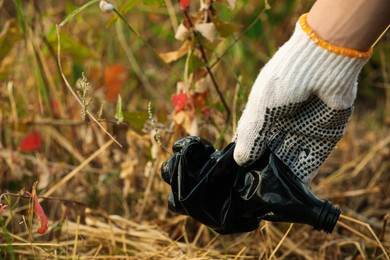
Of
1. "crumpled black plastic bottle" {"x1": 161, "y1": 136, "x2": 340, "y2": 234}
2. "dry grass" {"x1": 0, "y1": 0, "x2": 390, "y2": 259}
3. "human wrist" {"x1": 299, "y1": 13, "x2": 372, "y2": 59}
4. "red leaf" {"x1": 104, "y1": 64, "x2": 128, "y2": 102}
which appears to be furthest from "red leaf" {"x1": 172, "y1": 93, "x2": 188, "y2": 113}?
"red leaf" {"x1": 104, "y1": 64, "x2": 128, "y2": 102}

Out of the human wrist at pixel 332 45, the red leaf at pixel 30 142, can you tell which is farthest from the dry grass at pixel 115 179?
the human wrist at pixel 332 45

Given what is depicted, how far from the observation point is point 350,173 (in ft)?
6.52

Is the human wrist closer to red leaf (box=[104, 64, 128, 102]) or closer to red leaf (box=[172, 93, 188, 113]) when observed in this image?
red leaf (box=[172, 93, 188, 113])

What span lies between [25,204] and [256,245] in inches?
24.7

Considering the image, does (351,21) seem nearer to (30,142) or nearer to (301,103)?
(301,103)

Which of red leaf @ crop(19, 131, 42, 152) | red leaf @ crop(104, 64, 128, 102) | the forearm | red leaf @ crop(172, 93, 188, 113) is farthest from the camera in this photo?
red leaf @ crop(104, 64, 128, 102)

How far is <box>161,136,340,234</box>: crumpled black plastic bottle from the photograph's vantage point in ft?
3.39

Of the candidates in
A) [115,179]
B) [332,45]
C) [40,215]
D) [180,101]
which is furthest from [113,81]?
[332,45]

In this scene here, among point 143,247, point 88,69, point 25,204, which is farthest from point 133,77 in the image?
point 143,247

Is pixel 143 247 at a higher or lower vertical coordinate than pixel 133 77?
lower

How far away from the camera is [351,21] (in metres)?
0.95

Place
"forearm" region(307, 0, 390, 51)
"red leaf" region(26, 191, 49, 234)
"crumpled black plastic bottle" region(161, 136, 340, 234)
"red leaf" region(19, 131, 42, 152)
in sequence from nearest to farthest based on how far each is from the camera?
"forearm" region(307, 0, 390, 51)
"crumpled black plastic bottle" region(161, 136, 340, 234)
"red leaf" region(26, 191, 49, 234)
"red leaf" region(19, 131, 42, 152)

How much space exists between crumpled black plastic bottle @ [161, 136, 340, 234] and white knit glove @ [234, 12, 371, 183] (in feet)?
0.11

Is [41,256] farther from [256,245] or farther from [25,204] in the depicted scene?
[256,245]
